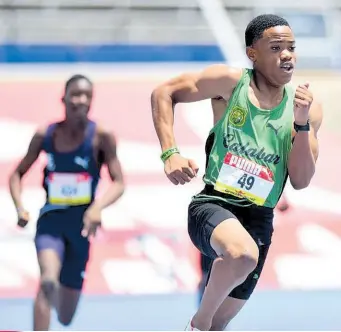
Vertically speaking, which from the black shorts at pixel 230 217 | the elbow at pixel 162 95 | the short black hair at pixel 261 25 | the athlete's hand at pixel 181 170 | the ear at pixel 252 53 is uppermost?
the short black hair at pixel 261 25

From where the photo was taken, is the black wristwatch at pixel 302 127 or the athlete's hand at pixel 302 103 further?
the black wristwatch at pixel 302 127

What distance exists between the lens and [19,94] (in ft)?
24.2

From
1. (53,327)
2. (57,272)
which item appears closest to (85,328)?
(53,327)

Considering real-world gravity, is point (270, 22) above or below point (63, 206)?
above

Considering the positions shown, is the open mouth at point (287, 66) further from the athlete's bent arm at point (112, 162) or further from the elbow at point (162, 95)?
the athlete's bent arm at point (112, 162)

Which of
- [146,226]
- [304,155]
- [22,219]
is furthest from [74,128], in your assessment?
[304,155]

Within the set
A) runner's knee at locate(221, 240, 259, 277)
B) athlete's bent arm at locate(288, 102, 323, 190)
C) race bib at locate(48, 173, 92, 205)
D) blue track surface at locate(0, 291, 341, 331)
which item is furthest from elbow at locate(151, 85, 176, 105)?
blue track surface at locate(0, 291, 341, 331)

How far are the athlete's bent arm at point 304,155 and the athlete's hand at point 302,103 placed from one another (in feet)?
0.34

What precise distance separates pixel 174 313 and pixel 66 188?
1.13 metres

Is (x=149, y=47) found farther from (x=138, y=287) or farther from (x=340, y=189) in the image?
(x=138, y=287)

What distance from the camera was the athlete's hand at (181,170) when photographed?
3746mm

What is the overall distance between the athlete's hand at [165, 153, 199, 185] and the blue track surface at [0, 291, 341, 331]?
2.25 m

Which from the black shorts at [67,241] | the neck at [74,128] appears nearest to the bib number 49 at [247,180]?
the black shorts at [67,241]

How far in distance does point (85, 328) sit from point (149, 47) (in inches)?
183
